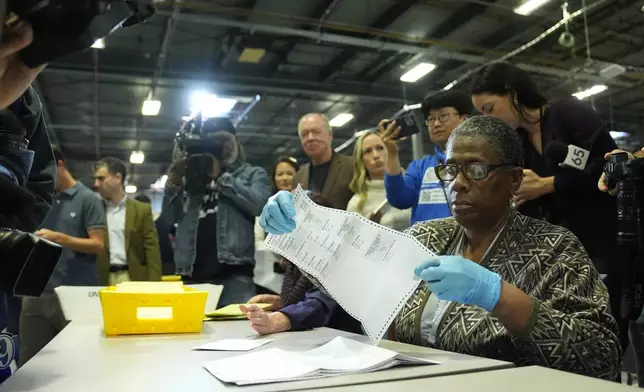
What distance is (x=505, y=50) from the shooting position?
6973mm

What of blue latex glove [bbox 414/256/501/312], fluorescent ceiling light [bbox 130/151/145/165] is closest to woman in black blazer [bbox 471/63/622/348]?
blue latex glove [bbox 414/256/501/312]

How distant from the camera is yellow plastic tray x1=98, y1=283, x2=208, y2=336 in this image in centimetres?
144

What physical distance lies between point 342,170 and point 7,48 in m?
2.18

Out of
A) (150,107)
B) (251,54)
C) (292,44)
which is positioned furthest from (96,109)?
(292,44)

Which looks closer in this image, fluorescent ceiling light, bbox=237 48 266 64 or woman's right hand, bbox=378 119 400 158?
woman's right hand, bbox=378 119 400 158

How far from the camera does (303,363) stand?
96cm

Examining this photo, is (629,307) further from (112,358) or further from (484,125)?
(112,358)

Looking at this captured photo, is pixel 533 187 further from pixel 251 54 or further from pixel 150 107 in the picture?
pixel 150 107

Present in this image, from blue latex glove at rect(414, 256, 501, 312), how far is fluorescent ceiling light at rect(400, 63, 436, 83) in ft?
20.1

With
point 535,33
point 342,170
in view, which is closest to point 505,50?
point 535,33

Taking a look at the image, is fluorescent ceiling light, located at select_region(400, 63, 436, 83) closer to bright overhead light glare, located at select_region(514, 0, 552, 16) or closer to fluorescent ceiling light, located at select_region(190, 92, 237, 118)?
bright overhead light glare, located at select_region(514, 0, 552, 16)

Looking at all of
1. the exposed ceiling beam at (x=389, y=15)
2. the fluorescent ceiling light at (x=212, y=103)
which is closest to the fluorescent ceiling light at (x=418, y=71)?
the exposed ceiling beam at (x=389, y=15)

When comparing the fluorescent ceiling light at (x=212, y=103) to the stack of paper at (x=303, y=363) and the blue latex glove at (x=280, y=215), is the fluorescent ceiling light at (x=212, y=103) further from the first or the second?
the stack of paper at (x=303, y=363)

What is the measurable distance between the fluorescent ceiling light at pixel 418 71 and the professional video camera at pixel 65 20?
6.33 metres
